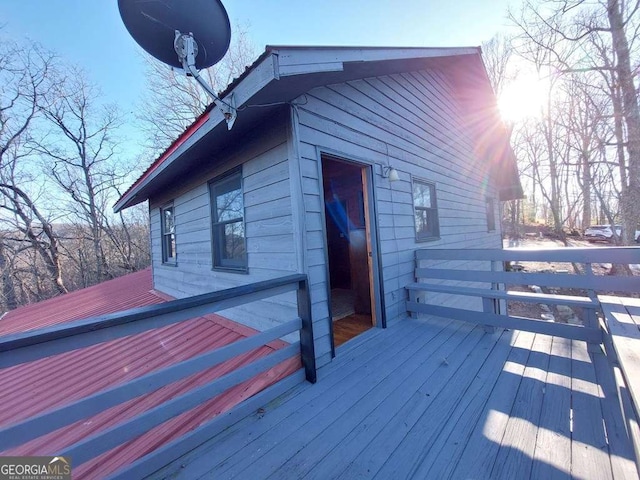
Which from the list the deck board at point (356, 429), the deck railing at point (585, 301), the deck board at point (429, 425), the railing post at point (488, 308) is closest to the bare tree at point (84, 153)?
the deck board at point (356, 429)

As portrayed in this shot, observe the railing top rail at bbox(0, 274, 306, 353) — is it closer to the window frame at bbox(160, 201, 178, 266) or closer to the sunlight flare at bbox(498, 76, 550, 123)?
the window frame at bbox(160, 201, 178, 266)

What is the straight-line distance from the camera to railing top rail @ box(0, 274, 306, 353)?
1097mm

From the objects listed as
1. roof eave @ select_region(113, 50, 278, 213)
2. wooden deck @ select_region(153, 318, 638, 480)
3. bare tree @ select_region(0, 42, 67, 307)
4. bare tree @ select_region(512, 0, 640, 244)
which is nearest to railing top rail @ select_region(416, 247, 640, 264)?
wooden deck @ select_region(153, 318, 638, 480)

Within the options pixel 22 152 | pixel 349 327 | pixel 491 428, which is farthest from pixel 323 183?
pixel 22 152

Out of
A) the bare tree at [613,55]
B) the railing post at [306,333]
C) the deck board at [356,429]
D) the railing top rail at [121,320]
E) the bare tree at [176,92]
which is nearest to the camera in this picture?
the railing top rail at [121,320]

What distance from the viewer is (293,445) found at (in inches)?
62.0

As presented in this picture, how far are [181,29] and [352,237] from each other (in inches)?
120

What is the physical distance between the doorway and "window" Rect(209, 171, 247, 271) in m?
1.18

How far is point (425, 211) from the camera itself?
4543mm

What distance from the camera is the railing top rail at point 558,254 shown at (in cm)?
220

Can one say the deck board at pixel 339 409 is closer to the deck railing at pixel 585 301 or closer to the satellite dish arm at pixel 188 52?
the deck railing at pixel 585 301

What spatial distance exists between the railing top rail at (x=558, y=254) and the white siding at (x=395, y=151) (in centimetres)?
76

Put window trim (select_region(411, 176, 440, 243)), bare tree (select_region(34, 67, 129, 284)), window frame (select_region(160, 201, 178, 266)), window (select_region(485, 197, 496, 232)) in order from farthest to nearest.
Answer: bare tree (select_region(34, 67, 129, 284)) → window (select_region(485, 197, 496, 232)) → window frame (select_region(160, 201, 178, 266)) → window trim (select_region(411, 176, 440, 243))

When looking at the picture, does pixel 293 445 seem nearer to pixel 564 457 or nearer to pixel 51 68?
pixel 564 457
